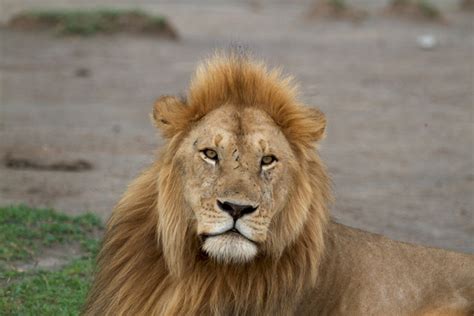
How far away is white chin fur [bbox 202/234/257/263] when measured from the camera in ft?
13.8

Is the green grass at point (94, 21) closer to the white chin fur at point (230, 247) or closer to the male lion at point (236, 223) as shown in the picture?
the male lion at point (236, 223)

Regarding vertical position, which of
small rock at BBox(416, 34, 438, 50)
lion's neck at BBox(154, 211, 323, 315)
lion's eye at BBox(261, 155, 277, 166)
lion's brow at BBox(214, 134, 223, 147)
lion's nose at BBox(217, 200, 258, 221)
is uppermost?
lion's brow at BBox(214, 134, 223, 147)

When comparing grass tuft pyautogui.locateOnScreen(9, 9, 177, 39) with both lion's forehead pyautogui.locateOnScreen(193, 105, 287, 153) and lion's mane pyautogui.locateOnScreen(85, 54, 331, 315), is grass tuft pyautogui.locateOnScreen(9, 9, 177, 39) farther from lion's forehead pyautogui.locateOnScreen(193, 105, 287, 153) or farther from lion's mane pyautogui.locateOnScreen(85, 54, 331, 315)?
lion's forehead pyautogui.locateOnScreen(193, 105, 287, 153)

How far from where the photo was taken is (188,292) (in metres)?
4.49

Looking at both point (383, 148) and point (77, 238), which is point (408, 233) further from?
point (383, 148)

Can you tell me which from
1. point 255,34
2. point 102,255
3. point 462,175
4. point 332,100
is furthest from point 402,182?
point 255,34

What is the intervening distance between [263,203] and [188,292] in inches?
18.3

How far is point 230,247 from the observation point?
420 cm

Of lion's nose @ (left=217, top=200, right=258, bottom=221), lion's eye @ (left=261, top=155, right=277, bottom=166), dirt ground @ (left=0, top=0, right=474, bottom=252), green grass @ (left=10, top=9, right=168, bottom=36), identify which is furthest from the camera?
green grass @ (left=10, top=9, right=168, bottom=36)

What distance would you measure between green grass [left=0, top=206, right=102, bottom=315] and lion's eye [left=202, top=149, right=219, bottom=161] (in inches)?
64.6

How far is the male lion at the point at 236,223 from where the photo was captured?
4.32 meters

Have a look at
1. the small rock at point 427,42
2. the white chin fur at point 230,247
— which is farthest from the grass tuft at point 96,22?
the white chin fur at point 230,247

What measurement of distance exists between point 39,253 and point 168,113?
2.27 meters

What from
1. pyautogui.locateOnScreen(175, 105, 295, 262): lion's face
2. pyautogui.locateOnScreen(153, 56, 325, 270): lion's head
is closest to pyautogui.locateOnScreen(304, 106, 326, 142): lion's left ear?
pyautogui.locateOnScreen(153, 56, 325, 270): lion's head
